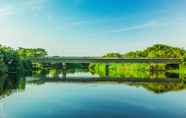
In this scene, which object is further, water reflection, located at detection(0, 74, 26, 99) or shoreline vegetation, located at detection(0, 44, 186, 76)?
shoreline vegetation, located at detection(0, 44, 186, 76)

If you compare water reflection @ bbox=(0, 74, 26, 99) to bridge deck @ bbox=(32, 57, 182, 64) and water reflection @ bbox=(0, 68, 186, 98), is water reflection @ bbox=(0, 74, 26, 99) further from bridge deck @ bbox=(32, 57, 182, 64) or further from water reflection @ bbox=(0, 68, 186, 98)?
bridge deck @ bbox=(32, 57, 182, 64)

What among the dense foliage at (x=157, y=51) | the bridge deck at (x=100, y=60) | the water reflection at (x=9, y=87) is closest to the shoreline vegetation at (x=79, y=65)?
the dense foliage at (x=157, y=51)

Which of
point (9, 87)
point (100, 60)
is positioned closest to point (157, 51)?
point (100, 60)

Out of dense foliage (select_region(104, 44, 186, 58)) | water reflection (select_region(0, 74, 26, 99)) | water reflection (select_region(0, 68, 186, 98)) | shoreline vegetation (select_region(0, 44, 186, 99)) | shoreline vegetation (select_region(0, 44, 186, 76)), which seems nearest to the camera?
water reflection (select_region(0, 74, 26, 99))

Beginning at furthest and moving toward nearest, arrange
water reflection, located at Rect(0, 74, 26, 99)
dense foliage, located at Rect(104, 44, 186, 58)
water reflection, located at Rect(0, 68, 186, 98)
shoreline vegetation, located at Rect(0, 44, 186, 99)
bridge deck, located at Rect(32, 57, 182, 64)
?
dense foliage, located at Rect(104, 44, 186, 58) < bridge deck, located at Rect(32, 57, 182, 64) < shoreline vegetation, located at Rect(0, 44, 186, 99) < water reflection, located at Rect(0, 68, 186, 98) < water reflection, located at Rect(0, 74, 26, 99)

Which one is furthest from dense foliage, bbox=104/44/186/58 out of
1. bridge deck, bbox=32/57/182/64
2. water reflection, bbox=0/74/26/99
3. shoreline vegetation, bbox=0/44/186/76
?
water reflection, bbox=0/74/26/99

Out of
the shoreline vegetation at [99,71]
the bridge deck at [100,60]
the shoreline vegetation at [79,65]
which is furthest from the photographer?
the bridge deck at [100,60]

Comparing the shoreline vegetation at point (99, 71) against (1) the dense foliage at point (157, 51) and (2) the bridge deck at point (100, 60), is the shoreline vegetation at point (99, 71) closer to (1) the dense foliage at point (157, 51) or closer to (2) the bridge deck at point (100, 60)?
(1) the dense foliage at point (157, 51)

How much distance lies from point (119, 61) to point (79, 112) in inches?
1822

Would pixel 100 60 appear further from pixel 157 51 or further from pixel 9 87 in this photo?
pixel 9 87

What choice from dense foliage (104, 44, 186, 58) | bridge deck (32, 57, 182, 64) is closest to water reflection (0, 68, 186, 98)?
bridge deck (32, 57, 182, 64)

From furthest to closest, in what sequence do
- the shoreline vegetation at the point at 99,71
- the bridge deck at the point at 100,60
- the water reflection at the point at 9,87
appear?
1. the bridge deck at the point at 100,60
2. the shoreline vegetation at the point at 99,71
3. the water reflection at the point at 9,87

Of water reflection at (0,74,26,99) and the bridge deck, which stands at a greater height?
the bridge deck

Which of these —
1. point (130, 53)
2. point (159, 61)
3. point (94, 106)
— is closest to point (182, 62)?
point (159, 61)
